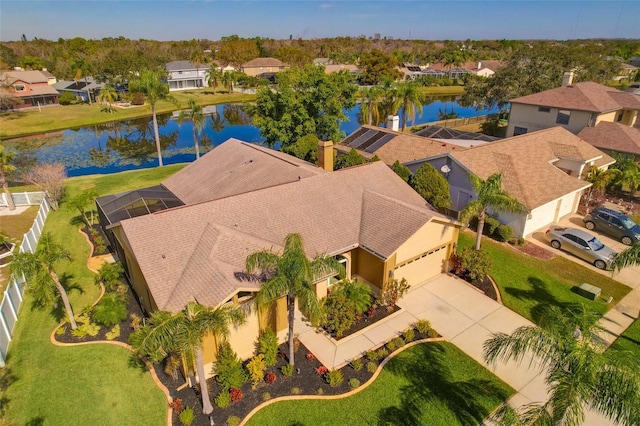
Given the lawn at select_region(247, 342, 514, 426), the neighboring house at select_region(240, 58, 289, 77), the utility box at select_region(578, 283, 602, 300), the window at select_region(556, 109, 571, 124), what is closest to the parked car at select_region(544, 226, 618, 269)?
the utility box at select_region(578, 283, 602, 300)

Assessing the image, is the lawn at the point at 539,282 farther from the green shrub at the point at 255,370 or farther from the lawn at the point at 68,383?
the lawn at the point at 68,383

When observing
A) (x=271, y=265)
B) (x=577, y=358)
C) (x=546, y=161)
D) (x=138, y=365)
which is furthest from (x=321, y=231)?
(x=546, y=161)

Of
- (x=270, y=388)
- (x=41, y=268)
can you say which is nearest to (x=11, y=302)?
(x=41, y=268)

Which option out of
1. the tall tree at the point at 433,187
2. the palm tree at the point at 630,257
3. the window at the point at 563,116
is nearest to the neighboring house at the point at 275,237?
the tall tree at the point at 433,187

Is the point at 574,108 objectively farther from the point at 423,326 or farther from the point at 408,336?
the point at 408,336

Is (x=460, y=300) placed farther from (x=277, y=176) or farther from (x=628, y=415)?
(x=277, y=176)

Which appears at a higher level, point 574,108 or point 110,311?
point 574,108
